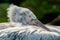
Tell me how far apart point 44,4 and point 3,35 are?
653 cm

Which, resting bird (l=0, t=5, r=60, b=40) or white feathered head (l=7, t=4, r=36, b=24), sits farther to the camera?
white feathered head (l=7, t=4, r=36, b=24)

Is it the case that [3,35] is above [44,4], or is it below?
below

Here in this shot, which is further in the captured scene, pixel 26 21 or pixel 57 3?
pixel 57 3

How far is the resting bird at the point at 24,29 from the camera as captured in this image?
2346 millimetres

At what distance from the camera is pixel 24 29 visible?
2428 millimetres

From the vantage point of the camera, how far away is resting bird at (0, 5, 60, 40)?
2.35 meters

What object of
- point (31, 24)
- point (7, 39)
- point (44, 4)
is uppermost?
point (44, 4)

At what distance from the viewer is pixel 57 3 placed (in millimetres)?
8828

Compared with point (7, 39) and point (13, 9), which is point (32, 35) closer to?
point (7, 39)

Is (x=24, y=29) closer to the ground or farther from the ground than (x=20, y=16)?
closer to the ground

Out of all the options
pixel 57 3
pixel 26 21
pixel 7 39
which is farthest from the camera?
pixel 57 3

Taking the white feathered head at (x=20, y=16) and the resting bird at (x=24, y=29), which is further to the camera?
the white feathered head at (x=20, y=16)

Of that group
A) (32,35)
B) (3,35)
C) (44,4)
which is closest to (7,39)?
(3,35)

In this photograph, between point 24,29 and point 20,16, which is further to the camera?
point 20,16
